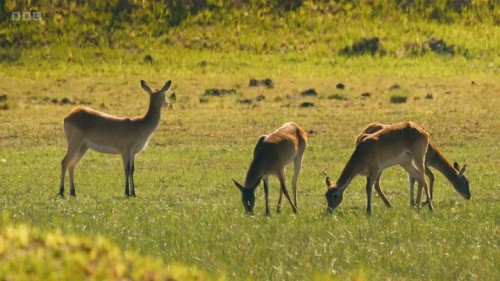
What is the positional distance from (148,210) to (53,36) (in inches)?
1564

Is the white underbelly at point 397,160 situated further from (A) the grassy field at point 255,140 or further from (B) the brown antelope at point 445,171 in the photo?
(B) the brown antelope at point 445,171

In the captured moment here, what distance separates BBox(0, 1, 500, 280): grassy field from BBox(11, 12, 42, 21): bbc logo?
10.3 ft

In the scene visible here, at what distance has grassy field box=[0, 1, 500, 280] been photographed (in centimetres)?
973

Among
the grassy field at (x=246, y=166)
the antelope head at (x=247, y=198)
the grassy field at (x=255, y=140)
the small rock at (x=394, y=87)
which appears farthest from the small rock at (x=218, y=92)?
the antelope head at (x=247, y=198)

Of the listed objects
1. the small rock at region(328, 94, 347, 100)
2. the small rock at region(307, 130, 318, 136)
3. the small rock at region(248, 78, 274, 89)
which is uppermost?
the small rock at region(307, 130, 318, 136)

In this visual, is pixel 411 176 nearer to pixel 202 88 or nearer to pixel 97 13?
pixel 202 88

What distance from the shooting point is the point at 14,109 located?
114ft

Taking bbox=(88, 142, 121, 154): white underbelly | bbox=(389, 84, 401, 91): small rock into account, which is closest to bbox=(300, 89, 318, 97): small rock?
bbox=(389, 84, 401, 91): small rock

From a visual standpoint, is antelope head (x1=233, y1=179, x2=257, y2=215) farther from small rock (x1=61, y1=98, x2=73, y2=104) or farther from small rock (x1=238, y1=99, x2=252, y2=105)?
small rock (x1=61, y1=98, x2=73, y2=104)

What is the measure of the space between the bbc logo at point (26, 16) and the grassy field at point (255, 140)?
3.13 m

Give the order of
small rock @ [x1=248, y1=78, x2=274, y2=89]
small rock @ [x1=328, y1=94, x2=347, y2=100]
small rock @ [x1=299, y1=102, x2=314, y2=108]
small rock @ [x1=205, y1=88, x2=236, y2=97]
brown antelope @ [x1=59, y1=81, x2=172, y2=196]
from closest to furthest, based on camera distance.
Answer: brown antelope @ [x1=59, y1=81, x2=172, y2=196] → small rock @ [x1=299, y1=102, x2=314, y2=108] → small rock @ [x1=328, y1=94, x2=347, y2=100] → small rock @ [x1=205, y1=88, x2=236, y2=97] → small rock @ [x1=248, y1=78, x2=274, y2=89]

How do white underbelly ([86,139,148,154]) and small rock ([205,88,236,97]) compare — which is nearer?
white underbelly ([86,139,148,154])

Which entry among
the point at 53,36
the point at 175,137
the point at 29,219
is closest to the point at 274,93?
the point at 175,137

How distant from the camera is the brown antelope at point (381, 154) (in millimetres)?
14859
